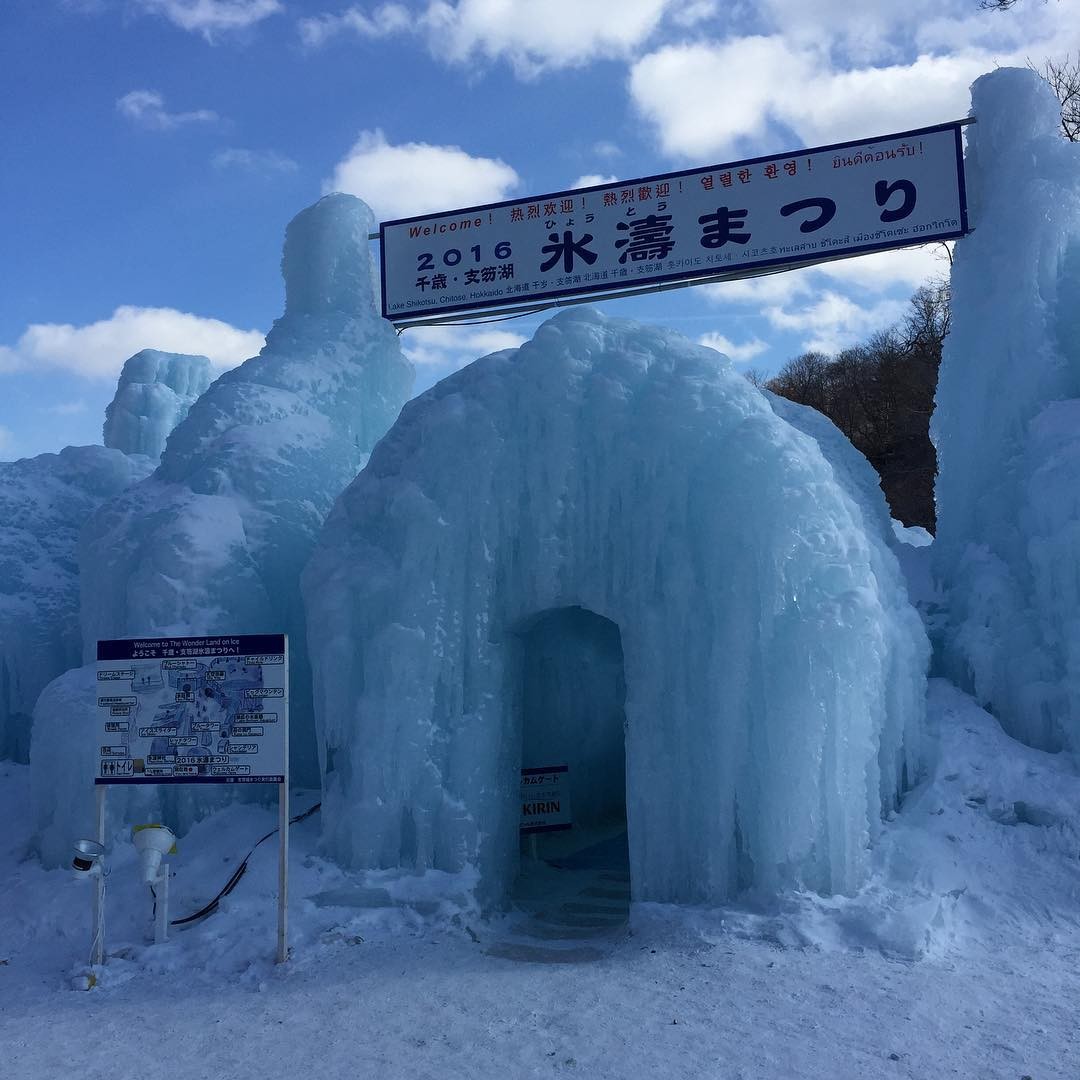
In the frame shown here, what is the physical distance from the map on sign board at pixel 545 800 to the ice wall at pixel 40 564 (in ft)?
19.0

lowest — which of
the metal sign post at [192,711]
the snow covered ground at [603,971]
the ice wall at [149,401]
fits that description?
the snow covered ground at [603,971]

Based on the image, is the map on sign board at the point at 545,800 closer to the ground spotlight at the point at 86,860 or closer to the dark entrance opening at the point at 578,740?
the dark entrance opening at the point at 578,740

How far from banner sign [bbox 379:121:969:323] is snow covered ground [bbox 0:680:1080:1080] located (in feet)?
16.4

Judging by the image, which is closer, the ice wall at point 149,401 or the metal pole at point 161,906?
the metal pole at point 161,906

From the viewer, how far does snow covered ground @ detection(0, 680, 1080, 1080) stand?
15.1ft

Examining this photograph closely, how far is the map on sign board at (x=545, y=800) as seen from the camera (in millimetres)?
8570

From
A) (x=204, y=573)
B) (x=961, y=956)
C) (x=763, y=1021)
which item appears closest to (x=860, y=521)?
(x=961, y=956)

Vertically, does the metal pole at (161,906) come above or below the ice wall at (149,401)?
below

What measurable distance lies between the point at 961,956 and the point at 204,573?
648 centimetres

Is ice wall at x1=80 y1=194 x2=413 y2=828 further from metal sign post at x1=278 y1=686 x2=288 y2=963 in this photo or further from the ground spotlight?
metal sign post at x1=278 y1=686 x2=288 y2=963

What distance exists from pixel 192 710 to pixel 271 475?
3.47 m

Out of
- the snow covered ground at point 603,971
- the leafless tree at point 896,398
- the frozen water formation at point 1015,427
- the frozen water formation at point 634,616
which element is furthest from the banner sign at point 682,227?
the leafless tree at point 896,398

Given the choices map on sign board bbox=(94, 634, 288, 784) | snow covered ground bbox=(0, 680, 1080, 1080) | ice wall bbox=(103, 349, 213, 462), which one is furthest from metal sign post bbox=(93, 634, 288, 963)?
ice wall bbox=(103, 349, 213, 462)

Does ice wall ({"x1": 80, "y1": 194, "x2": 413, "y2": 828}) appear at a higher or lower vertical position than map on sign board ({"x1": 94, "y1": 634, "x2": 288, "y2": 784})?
higher
